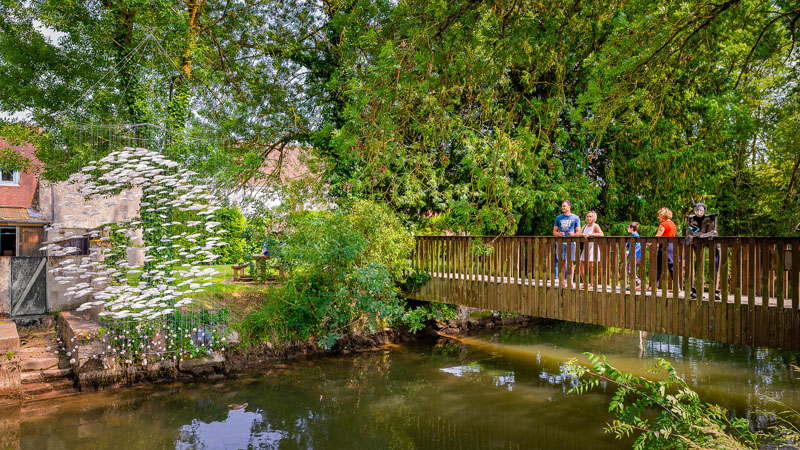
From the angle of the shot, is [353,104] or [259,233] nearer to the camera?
[353,104]

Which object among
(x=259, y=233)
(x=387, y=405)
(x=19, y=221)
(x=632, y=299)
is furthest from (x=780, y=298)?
(x=19, y=221)

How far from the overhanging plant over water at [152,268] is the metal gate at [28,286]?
618 mm

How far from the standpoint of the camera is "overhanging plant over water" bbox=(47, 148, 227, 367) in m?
7.20

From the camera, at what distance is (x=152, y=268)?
8.34m

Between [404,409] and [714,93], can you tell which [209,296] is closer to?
[404,409]

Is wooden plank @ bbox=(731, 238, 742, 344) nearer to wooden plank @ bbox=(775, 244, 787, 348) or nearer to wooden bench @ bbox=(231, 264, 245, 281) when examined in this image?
wooden plank @ bbox=(775, 244, 787, 348)

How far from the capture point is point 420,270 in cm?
1025

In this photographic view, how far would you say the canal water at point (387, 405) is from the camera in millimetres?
5809

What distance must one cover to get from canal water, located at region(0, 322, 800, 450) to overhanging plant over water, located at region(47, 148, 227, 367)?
0.76 metres

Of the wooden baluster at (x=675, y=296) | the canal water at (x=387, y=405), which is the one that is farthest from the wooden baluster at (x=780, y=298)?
the canal water at (x=387, y=405)

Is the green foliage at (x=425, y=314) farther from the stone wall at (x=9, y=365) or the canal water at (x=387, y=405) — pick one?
the stone wall at (x=9, y=365)

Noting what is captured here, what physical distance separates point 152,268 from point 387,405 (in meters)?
4.78

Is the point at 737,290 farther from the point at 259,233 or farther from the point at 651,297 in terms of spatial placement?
the point at 259,233

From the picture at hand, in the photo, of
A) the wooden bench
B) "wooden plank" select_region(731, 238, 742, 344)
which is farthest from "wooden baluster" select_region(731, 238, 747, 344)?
the wooden bench
